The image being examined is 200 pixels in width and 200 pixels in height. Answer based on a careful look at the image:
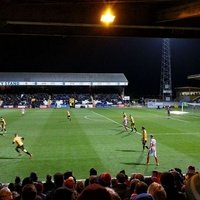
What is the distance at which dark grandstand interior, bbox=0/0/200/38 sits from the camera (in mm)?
8516

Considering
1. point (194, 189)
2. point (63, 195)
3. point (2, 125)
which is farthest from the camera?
point (2, 125)

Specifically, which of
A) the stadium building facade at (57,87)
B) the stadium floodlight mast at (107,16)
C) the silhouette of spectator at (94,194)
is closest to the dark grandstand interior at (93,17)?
the stadium floodlight mast at (107,16)

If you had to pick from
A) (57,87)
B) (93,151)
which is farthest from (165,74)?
(93,151)

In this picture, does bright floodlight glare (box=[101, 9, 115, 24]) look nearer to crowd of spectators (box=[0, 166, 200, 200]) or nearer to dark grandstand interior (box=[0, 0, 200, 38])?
dark grandstand interior (box=[0, 0, 200, 38])

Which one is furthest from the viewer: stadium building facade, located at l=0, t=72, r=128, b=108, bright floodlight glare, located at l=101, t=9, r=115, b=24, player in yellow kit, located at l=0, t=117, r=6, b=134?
stadium building facade, located at l=0, t=72, r=128, b=108

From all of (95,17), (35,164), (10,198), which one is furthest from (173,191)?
(35,164)

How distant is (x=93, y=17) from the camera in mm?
8945

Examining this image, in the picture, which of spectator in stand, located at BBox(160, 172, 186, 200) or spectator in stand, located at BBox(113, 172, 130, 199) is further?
spectator in stand, located at BBox(113, 172, 130, 199)

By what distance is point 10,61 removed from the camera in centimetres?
9169

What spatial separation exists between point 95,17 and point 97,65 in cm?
8832

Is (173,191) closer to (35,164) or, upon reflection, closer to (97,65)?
(35,164)

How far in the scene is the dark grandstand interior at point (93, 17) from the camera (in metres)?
8.52

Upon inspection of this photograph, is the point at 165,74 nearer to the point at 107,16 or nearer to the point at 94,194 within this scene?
the point at 107,16

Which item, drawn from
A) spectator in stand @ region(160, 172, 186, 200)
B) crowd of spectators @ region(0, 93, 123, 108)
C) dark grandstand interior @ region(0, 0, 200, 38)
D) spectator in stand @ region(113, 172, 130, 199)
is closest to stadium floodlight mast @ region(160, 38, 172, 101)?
crowd of spectators @ region(0, 93, 123, 108)
